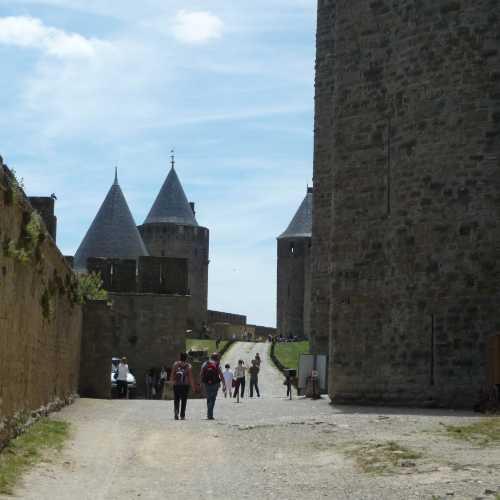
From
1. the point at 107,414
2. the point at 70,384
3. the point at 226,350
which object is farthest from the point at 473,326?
the point at 226,350

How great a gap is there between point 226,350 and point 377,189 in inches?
1526

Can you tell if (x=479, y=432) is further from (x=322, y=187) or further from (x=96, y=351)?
(x=322, y=187)

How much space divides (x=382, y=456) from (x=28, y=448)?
3.49m

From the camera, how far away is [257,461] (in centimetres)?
1153

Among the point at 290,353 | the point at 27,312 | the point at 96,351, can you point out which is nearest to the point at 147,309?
the point at 96,351

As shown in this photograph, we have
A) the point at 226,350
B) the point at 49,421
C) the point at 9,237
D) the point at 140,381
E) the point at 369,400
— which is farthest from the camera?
the point at 226,350

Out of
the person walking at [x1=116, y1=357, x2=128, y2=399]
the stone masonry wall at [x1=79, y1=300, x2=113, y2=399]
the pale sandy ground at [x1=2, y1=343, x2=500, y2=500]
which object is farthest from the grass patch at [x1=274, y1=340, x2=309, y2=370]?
the pale sandy ground at [x1=2, y1=343, x2=500, y2=500]

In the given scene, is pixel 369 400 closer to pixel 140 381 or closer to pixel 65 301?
pixel 65 301

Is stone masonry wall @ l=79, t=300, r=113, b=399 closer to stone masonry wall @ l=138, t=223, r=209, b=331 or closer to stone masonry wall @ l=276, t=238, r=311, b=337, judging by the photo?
stone masonry wall @ l=276, t=238, r=311, b=337

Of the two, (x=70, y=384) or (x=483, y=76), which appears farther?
(x=70, y=384)

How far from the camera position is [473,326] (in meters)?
19.0

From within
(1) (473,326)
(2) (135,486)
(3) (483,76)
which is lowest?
(2) (135,486)

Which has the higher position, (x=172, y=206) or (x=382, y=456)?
(x=172, y=206)

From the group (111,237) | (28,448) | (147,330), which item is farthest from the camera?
(111,237)
